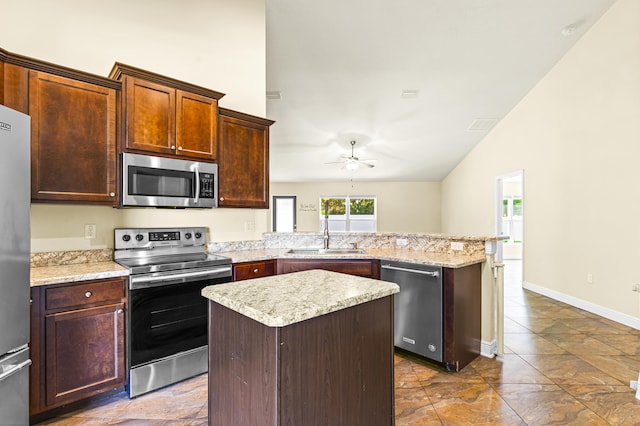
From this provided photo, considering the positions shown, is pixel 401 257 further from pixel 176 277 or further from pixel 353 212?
pixel 353 212

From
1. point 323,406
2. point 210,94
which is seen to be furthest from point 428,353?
point 210,94

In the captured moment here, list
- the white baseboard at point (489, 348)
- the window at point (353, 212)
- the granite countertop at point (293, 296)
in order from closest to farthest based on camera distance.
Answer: the granite countertop at point (293, 296), the white baseboard at point (489, 348), the window at point (353, 212)

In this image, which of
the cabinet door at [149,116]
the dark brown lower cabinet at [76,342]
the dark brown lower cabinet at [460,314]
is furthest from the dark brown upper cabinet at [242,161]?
the dark brown lower cabinet at [460,314]

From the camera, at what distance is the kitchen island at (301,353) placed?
1.03 meters

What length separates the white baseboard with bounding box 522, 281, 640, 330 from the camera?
136 inches

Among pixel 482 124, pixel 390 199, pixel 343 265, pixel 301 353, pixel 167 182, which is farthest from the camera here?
pixel 390 199

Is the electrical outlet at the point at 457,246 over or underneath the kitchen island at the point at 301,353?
over

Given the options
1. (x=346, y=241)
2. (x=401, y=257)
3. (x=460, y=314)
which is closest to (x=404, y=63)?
(x=346, y=241)

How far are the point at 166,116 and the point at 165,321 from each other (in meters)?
1.51

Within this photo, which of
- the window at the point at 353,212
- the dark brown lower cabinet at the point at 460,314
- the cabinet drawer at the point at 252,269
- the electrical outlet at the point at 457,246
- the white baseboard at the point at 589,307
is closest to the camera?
the dark brown lower cabinet at the point at 460,314

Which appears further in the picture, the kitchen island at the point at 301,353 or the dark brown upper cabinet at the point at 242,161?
the dark brown upper cabinet at the point at 242,161

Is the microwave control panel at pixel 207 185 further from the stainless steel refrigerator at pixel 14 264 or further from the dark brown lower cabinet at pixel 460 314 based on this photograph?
the dark brown lower cabinet at pixel 460 314

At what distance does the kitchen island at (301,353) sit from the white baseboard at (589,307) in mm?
3700

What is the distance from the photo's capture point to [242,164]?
116 inches
